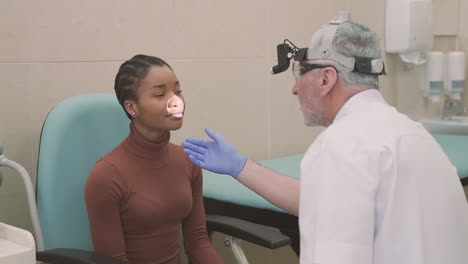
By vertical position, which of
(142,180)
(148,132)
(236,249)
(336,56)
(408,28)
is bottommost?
(236,249)

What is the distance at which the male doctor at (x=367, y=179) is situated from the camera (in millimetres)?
1284

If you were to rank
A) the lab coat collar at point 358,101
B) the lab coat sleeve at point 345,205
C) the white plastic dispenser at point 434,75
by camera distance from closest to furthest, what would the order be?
the lab coat sleeve at point 345,205, the lab coat collar at point 358,101, the white plastic dispenser at point 434,75

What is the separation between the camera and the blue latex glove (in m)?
1.76

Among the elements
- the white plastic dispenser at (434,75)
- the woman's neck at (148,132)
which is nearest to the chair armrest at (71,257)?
the woman's neck at (148,132)

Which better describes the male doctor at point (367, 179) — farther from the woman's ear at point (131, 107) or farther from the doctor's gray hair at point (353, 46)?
the woman's ear at point (131, 107)

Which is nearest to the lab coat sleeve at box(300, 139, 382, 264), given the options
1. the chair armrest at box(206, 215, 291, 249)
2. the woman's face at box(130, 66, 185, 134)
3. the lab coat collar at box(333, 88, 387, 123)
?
the lab coat collar at box(333, 88, 387, 123)

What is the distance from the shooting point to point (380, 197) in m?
1.32

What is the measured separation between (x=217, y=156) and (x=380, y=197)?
577mm

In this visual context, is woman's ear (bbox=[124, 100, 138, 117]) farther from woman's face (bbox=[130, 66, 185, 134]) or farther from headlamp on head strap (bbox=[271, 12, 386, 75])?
headlamp on head strap (bbox=[271, 12, 386, 75])

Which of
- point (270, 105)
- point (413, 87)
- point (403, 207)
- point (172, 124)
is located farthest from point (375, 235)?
point (413, 87)

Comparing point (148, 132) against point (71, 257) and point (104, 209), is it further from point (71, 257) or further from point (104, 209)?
point (71, 257)

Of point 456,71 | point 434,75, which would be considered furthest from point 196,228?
point 456,71

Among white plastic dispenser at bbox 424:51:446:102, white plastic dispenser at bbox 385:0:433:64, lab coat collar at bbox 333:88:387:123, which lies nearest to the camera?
lab coat collar at bbox 333:88:387:123

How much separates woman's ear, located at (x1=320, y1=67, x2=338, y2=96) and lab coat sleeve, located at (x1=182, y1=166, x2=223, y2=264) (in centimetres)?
59
